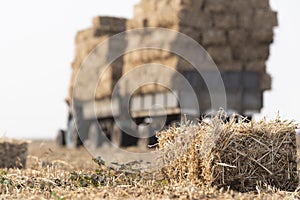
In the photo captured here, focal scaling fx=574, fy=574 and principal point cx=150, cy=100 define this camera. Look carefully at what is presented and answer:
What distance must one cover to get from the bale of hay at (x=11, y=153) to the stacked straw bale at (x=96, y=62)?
1075cm

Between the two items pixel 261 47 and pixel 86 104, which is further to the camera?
pixel 86 104

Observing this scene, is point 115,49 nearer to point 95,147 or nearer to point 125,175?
point 95,147

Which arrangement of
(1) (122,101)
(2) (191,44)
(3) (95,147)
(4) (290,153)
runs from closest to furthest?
(4) (290,153), (2) (191,44), (1) (122,101), (3) (95,147)

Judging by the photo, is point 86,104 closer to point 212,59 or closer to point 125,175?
point 212,59

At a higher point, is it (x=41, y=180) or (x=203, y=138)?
(x=203, y=138)

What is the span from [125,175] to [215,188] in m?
1.81

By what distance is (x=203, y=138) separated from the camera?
267 inches

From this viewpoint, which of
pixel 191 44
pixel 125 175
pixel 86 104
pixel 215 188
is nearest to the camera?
pixel 215 188

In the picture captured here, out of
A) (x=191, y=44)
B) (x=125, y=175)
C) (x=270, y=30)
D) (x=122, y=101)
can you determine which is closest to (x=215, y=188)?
(x=125, y=175)

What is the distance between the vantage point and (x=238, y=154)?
22.1 ft

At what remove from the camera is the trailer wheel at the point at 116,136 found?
22128mm

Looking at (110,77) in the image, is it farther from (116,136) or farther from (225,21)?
(225,21)

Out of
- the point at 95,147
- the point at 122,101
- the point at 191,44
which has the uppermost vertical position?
the point at 191,44

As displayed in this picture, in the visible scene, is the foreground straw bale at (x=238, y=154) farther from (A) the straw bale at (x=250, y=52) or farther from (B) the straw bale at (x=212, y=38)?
(A) the straw bale at (x=250, y=52)
